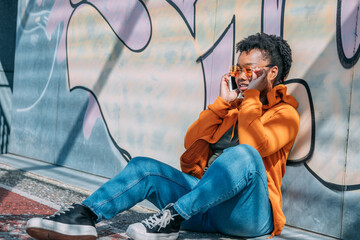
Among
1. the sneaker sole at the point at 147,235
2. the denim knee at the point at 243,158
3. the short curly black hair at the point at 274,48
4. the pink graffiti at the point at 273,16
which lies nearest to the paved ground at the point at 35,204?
the sneaker sole at the point at 147,235

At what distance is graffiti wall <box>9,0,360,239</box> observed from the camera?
2.69m

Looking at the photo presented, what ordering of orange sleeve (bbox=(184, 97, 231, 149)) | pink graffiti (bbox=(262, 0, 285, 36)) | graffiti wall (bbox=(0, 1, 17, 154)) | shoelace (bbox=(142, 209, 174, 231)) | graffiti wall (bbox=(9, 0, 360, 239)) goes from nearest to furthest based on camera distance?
shoelace (bbox=(142, 209, 174, 231)) < graffiti wall (bbox=(9, 0, 360, 239)) < orange sleeve (bbox=(184, 97, 231, 149)) < pink graffiti (bbox=(262, 0, 285, 36)) < graffiti wall (bbox=(0, 1, 17, 154))

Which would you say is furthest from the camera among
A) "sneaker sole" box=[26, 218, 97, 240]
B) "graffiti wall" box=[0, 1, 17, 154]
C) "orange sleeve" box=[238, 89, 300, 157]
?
"graffiti wall" box=[0, 1, 17, 154]

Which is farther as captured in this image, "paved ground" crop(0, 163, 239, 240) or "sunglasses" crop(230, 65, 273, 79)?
"sunglasses" crop(230, 65, 273, 79)

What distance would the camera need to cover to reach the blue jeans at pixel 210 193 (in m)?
2.18

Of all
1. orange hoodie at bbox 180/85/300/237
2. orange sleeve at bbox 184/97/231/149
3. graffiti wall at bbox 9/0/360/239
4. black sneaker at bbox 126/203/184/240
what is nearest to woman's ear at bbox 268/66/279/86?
orange hoodie at bbox 180/85/300/237

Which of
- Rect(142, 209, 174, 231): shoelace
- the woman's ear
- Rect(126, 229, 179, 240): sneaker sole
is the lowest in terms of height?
Rect(126, 229, 179, 240): sneaker sole

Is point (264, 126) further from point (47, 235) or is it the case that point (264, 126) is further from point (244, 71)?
point (47, 235)

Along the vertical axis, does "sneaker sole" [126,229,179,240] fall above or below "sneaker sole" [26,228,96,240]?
below

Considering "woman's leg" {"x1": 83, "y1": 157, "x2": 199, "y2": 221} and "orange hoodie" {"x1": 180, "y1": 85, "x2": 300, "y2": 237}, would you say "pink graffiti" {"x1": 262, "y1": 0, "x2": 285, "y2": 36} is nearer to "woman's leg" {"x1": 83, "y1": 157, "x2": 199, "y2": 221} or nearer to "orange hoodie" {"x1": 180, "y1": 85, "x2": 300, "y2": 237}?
"orange hoodie" {"x1": 180, "y1": 85, "x2": 300, "y2": 237}

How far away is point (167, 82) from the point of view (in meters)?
3.95

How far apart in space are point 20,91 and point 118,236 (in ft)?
13.5

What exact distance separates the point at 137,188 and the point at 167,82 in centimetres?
176

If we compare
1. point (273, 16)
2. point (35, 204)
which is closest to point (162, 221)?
point (35, 204)
